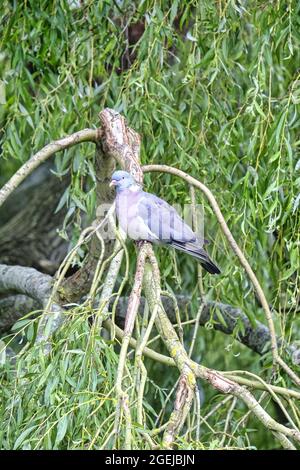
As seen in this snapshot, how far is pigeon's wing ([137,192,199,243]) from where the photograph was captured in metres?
2.65

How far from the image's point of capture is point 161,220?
2.71 m

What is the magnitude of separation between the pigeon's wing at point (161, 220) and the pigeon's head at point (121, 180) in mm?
71

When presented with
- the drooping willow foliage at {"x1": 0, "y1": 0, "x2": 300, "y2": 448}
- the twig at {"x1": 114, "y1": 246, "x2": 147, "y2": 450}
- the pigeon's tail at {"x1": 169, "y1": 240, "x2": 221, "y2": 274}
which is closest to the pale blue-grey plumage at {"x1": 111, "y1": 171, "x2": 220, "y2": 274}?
the pigeon's tail at {"x1": 169, "y1": 240, "x2": 221, "y2": 274}

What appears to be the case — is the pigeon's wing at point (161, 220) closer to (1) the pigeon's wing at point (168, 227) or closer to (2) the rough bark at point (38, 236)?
(1) the pigeon's wing at point (168, 227)

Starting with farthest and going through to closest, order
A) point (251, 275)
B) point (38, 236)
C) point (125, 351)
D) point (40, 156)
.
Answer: point (38, 236)
point (40, 156)
point (251, 275)
point (125, 351)

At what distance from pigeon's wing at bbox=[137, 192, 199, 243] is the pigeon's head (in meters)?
0.07

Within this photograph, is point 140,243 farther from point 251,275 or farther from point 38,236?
point 38,236

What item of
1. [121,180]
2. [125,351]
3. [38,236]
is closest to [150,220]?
[121,180]

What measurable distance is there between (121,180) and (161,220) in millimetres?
214

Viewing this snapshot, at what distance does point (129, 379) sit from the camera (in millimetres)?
1999
